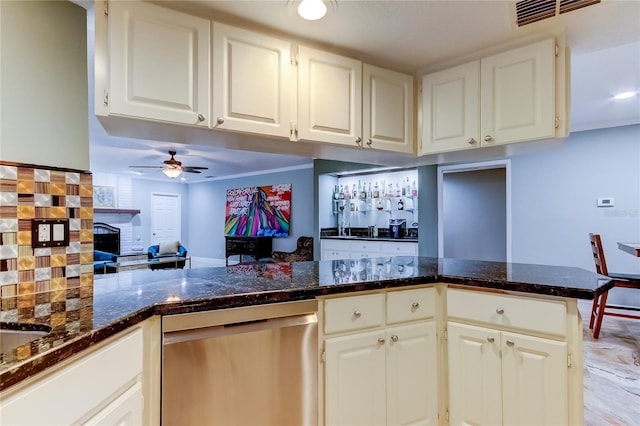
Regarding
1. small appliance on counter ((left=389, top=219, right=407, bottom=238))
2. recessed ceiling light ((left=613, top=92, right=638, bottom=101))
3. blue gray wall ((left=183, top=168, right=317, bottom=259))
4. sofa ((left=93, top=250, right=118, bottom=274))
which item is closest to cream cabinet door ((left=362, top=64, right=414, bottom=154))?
recessed ceiling light ((left=613, top=92, right=638, bottom=101))

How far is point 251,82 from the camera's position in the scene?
5.66 feet

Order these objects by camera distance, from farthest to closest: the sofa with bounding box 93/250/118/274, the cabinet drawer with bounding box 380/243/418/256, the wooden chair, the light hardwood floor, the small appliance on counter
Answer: the small appliance on counter, the sofa with bounding box 93/250/118/274, the cabinet drawer with bounding box 380/243/418/256, the wooden chair, the light hardwood floor

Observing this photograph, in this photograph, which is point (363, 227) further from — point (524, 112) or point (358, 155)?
point (524, 112)

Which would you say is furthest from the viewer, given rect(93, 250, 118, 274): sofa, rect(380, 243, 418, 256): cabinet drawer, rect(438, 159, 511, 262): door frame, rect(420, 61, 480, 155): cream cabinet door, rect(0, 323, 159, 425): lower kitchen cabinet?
rect(93, 250, 118, 274): sofa

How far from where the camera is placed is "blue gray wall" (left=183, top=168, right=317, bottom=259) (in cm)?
734

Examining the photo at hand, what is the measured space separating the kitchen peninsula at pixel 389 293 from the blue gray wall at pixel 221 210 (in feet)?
17.3

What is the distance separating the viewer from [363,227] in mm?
6207

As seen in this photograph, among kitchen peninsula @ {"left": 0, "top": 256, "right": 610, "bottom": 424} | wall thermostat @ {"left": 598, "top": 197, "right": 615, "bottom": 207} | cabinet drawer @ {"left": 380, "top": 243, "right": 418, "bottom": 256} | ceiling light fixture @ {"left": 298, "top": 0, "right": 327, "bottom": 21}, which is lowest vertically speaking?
cabinet drawer @ {"left": 380, "top": 243, "right": 418, "bottom": 256}

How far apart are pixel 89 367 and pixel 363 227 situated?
17.9ft

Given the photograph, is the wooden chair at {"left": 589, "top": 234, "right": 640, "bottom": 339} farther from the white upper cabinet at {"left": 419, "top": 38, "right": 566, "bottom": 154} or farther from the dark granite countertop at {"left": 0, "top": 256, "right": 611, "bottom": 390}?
the white upper cabinet at {"left": 419, "top": 38, "right": 566, "bottom": 154}

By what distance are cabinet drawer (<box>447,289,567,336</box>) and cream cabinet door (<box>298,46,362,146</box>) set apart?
102 centimetres

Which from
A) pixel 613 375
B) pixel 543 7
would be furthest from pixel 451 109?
pixel 613 375

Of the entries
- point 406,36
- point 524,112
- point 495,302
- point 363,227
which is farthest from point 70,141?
point 363,227

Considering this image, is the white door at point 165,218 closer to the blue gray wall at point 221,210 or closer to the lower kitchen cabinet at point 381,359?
the blue gray wall at point 221,210
